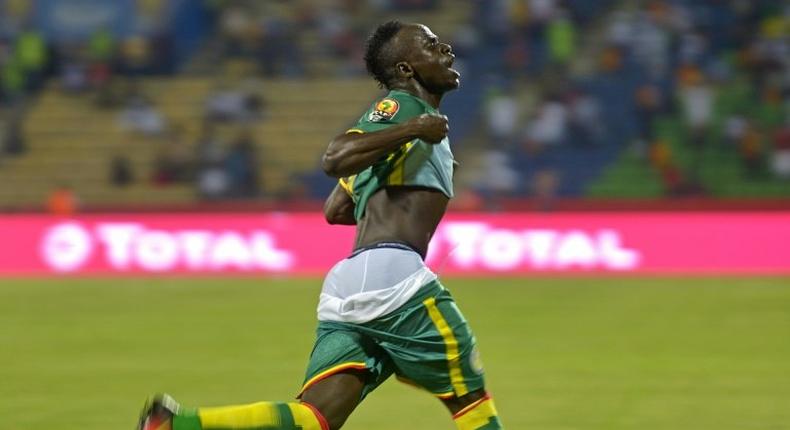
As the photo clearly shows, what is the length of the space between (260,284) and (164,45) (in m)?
8.16

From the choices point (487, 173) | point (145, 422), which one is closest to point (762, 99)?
point (487, 173)

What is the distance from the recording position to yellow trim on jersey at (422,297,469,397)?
15.2ft

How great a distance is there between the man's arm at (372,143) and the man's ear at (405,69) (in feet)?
1.21

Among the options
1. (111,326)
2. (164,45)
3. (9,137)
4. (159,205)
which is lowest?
(111,326)

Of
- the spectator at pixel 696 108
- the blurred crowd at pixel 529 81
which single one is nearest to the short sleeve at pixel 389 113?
the blurred crowd at pixel 529 81

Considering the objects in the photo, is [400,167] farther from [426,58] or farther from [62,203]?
[62,203]

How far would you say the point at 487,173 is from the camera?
18.8 m

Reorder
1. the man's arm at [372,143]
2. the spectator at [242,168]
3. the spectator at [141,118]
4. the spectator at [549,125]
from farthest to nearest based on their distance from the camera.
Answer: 1. the spectator at [141,118]
2. the spectator at [242,168]
3. the spectator at [549,125]
4. the man's arm at [372,143]

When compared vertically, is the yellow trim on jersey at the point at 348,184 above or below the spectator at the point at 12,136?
below

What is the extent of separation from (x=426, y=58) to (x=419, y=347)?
108cm

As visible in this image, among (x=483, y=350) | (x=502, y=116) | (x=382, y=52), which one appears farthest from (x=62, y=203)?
(x=382, y=52)

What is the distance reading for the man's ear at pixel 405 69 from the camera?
480 centimetres

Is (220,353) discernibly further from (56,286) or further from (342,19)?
(342,19)

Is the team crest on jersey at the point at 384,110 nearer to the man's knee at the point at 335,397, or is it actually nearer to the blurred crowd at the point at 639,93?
the man's knee at the point at 335,397
